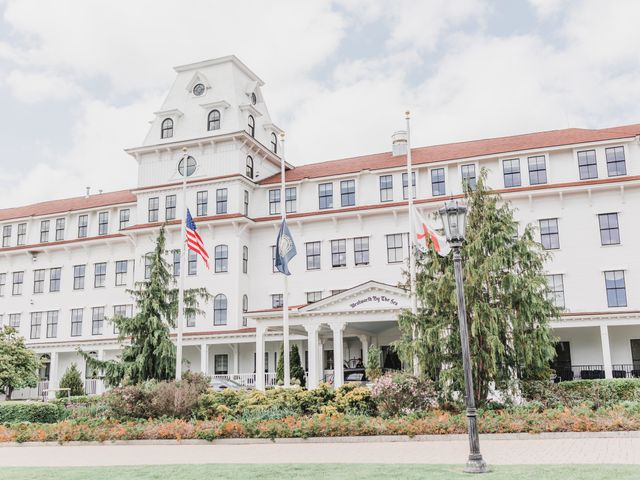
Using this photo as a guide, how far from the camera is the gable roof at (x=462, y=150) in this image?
34.1m

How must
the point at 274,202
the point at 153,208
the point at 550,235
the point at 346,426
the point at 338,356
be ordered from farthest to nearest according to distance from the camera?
the point at 153,208 → the point at 274,202 → the point at 550,235 → the point at 338,356 → the point at 346,426

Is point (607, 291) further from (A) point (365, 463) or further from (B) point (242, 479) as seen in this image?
(B) point (242, 479)

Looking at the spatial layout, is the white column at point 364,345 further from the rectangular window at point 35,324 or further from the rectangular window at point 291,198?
the rectangular window at point 35,324

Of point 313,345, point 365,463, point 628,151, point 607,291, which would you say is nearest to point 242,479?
point 365,463

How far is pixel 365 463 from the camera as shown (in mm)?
11906

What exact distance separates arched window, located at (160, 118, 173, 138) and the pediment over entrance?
1685 cm

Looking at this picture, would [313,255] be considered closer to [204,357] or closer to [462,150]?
[204,357]

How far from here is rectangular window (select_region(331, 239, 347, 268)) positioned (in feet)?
120

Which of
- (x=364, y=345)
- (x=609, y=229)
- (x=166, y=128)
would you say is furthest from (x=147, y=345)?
(x=609, y=229)

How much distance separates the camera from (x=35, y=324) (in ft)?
142

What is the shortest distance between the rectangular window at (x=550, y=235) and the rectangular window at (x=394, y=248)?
7.32m

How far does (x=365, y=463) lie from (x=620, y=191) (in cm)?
2562

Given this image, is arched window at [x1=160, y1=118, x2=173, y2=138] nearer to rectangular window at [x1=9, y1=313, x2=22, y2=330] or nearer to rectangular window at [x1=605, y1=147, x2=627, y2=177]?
rectangular window at [x1=9, y1=313, x2=22, y2=330]

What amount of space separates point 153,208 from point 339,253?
12.0 m
